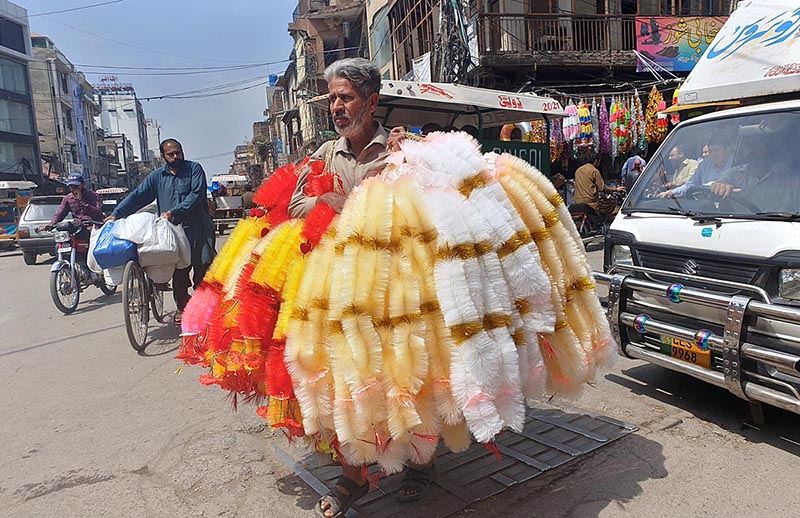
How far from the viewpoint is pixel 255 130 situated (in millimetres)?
73188

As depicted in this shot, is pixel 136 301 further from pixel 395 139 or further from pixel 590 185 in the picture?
pixel 590 185

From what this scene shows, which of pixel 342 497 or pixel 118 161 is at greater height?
pixel 118 161

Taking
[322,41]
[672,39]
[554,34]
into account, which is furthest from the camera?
[322,41]

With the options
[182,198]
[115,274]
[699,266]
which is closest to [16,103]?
[182,198]

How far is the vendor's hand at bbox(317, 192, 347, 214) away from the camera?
251 cm

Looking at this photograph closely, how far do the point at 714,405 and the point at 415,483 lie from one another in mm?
2282

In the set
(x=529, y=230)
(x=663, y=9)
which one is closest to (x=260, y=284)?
(x=529, y=230)

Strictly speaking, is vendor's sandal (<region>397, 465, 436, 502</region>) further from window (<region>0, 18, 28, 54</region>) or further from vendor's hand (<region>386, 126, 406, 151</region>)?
window (<region>0, 18, 28, 54</region>)

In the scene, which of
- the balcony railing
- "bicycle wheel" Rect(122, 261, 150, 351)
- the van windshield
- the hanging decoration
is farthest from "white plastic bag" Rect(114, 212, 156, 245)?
the balcony railing

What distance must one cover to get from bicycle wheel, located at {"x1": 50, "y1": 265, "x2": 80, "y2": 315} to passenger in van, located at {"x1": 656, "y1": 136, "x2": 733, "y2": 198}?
25.3 feet

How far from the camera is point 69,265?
27.4ft

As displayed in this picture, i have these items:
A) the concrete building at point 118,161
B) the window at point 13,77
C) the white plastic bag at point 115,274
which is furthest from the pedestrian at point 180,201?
the concrete building at point 118,161

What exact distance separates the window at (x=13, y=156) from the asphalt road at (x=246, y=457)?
45.5 meters

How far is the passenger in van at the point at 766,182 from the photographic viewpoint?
352 centimetres
